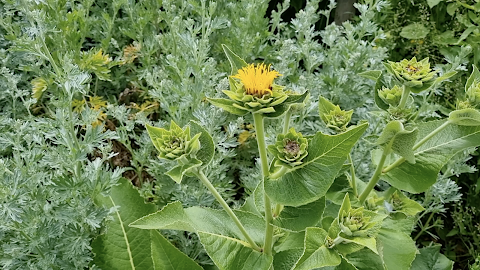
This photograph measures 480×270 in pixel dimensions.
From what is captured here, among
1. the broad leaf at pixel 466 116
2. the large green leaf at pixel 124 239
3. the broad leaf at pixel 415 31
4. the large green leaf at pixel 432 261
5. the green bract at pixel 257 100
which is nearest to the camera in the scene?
the green bract at pixel 257 100

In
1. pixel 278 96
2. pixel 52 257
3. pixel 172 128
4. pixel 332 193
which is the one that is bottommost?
pixel 52 257

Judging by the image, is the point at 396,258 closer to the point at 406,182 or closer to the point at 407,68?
the point at 406,182

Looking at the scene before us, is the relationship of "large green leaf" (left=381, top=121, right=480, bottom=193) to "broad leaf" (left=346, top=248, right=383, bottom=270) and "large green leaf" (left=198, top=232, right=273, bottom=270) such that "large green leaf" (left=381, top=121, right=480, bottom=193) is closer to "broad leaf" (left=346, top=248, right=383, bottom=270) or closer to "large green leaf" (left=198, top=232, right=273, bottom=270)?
"broad leaf" (left=346, top=248, right=383, bottom=270)

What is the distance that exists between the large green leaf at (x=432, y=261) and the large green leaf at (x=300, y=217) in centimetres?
82

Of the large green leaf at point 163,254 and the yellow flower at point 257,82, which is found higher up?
the yellow flower at point 257,82

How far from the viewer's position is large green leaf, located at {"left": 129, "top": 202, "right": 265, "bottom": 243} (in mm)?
952

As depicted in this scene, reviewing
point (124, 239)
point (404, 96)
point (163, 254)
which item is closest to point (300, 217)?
point (404, 96)

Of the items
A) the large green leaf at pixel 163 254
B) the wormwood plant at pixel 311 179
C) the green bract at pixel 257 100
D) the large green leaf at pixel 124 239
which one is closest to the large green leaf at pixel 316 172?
the wormwood plant at pixel 311 179

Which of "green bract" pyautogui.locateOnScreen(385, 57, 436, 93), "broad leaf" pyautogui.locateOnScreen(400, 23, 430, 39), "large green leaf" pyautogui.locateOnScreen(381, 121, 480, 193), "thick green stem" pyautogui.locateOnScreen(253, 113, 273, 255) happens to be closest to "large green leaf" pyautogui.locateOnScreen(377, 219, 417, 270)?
"large green leaf" pyautogui.locateOnScreen(381, 121, 480, 193)

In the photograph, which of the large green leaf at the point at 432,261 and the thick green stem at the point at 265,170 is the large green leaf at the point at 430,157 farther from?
the large green leaf at the point at 432,261

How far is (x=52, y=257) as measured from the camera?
119cm

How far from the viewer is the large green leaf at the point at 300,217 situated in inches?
37.0

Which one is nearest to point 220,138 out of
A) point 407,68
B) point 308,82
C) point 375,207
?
point 308,82

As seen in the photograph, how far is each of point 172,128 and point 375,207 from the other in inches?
22.1
